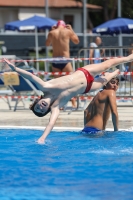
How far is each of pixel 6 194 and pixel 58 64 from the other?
23.1 ft

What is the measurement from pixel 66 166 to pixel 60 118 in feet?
13.3

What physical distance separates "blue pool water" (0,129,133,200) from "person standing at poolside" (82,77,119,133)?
6.4 inches

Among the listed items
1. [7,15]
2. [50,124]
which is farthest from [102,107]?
[7,15]

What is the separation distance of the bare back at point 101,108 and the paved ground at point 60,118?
114cm

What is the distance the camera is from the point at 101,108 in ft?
27.2

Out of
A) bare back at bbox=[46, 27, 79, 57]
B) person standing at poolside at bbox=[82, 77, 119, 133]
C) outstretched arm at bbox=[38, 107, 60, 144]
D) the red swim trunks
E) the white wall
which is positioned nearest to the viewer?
outstretched arm at bbox=[38, 107, 60, 144]

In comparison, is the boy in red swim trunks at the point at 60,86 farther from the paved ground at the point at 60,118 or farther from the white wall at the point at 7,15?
the white wall at the point at 7,15

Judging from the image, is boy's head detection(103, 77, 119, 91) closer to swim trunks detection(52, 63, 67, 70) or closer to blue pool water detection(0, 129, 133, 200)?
blue pool water detection(0, 129, 133, 200)

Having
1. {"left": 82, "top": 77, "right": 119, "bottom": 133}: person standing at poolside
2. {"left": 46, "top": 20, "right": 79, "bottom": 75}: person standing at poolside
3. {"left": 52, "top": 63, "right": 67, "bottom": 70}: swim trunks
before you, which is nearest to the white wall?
{"left": 46, "top": 20, "right": 79, "bottom": 75}: person standing at poolside

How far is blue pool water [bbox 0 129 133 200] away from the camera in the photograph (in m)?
5.50

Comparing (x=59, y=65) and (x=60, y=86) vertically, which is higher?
(x=60, y=86)

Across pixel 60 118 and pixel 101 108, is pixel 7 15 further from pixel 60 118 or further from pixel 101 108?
pixel 101 108

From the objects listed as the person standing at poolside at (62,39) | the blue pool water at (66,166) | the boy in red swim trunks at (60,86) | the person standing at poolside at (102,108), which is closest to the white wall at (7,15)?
the person standing at poolside at (62,39)

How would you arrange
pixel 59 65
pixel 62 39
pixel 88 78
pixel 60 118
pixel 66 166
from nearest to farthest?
pixel 66 166
pixel 88 78
pixel 60 118
pixel 59 65
pixel 62 39
